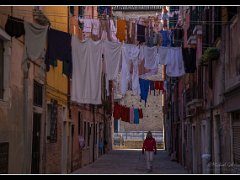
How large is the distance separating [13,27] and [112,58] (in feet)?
10.8

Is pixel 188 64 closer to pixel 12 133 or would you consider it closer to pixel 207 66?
pixel 207 66

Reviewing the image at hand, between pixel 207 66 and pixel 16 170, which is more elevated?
pixel 207 66

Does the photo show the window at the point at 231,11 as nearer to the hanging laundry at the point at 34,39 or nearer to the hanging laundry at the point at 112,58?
the hanging laundry at the point at 112,58

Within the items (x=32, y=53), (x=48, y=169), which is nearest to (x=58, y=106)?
(x=48, y=169)

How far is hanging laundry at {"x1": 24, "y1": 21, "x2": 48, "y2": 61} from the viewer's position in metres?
11.3

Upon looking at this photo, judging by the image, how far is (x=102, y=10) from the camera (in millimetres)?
29859

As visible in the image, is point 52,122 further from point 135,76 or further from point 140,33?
point 140,33

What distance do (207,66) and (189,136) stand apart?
7014mm

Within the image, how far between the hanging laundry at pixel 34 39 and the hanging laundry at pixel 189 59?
16.2 feet

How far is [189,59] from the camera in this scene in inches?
581

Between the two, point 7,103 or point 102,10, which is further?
point 102,10

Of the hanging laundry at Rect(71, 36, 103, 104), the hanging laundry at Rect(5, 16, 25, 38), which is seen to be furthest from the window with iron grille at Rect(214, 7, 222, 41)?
the hanging laundry at Rect(5, 16, 25, 38)

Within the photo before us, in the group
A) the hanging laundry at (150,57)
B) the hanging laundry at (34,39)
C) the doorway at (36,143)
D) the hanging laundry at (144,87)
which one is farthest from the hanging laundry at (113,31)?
the hanging laundry at (34,39)
